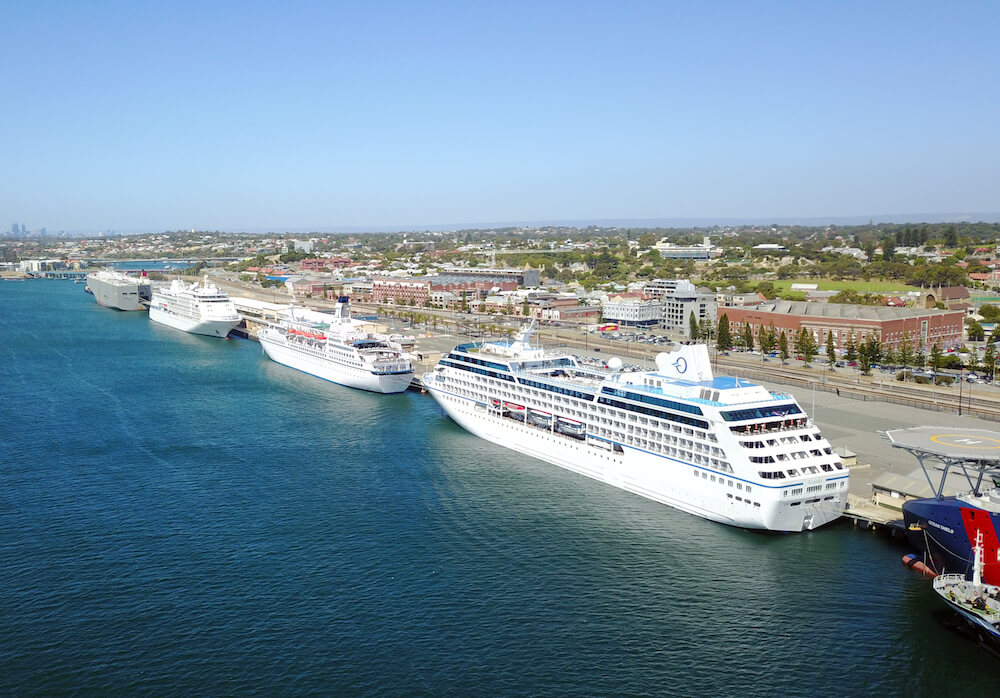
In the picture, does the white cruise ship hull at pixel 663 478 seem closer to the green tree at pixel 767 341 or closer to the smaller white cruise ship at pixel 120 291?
the green tree at pixel 767 341

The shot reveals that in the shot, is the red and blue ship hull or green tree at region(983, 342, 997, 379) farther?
green tree at region(983, 342, 997, 379)

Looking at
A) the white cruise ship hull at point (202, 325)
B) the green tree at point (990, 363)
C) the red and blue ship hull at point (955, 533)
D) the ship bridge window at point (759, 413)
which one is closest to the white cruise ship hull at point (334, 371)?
the white cruise ship hull at point (202, 325)

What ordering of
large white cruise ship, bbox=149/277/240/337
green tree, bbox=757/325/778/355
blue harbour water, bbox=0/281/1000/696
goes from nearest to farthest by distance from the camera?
blue harbour water, bbox=0/281/1000/696, green tree, bbox=757/325/778/355, large white cruise ship, bbox=149/277/240/337

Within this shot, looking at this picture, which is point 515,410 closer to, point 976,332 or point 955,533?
point 955,533

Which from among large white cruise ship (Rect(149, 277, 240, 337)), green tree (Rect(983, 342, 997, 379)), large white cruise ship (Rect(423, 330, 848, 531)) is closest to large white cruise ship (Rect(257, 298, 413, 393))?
large white cruise ship (Rect(423, 330, 848, 531))

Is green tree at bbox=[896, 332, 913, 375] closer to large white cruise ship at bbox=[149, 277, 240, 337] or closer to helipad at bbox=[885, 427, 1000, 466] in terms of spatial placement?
helipad at bbox=[885, 427, 1000, 466]

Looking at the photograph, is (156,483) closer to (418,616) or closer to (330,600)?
(330,600)

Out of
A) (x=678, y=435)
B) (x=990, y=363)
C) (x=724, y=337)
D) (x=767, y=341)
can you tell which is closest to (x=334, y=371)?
(x=678, y=435)
